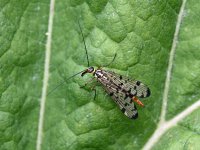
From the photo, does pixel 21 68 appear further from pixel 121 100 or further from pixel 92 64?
pixel 121 100

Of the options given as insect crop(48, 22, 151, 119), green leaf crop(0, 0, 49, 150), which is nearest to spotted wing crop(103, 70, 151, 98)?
insect crop(48, 22, 151, 119)

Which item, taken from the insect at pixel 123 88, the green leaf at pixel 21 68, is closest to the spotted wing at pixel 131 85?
the insect at pixel 123 88

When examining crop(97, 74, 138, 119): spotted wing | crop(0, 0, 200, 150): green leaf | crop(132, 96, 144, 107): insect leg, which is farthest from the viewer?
crop(132, 96, 144, 107): insect leg

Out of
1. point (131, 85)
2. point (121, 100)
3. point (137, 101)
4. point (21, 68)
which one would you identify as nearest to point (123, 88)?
point (131, 85)

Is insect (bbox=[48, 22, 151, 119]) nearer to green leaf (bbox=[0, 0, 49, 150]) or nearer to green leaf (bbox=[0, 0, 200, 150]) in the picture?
green leaf (bbox=[0, 0, 200, 150])

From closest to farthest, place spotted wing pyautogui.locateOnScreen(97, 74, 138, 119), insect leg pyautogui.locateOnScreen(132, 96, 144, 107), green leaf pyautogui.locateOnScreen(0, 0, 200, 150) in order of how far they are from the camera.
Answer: green leaf pyautogui.locateOnScreen(0, 0, 200, 150) < spotted wing pyautogui.locateOnScreen(97, 74, 138, 119) < insect leg pyautogui.locateOnScreen(132, 96, 144, 107)

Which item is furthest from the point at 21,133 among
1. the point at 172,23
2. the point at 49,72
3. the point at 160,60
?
the point at 172,23

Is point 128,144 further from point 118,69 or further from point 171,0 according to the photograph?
point 171,0
